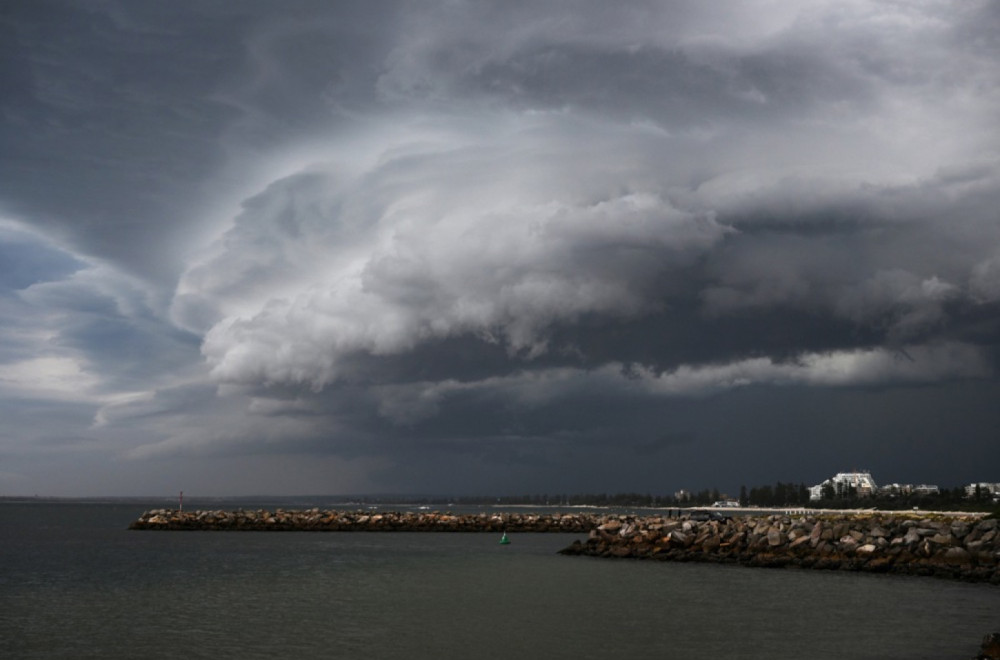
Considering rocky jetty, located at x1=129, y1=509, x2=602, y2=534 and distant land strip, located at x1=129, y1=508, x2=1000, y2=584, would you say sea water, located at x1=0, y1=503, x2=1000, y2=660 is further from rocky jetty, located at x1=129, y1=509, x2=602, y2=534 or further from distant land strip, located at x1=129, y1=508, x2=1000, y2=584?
rocky jetty, located at x1=129, y1=509, x2=602, y2=534

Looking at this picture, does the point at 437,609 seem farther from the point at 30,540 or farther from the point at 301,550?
the point at 30,540


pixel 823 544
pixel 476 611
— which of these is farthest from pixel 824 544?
pixel 476 611

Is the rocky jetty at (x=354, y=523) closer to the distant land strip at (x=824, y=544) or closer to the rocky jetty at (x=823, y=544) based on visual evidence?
the distant land strip at (x=824, y=544)

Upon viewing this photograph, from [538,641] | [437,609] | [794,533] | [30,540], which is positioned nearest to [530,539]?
[794,533]

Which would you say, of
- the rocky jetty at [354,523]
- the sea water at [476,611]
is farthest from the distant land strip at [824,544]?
the rocky jetty at [354,523]

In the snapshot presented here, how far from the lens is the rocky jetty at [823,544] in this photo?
46.2 m

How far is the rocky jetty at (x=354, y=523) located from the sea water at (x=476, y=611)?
4805 centimetres

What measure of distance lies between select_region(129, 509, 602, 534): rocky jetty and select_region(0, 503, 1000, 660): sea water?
4805 cm

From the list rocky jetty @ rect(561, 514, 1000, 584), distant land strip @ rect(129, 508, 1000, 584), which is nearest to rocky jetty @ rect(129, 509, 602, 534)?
distant land strip @ rect(129, 508, 1000, 584)

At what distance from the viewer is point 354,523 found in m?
109

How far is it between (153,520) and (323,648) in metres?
92.1

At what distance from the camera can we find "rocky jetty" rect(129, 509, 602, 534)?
10581 centimetres

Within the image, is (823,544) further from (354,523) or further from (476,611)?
(354,523)

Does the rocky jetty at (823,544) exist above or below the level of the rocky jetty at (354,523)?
above
